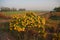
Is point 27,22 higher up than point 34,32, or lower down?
higher up

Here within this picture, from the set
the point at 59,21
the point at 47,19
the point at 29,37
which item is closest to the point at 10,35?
the point at 29,37

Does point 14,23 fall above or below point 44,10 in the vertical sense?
below

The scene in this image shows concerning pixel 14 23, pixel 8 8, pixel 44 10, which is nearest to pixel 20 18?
pixel 14 23

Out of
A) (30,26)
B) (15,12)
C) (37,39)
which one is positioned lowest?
(37,39)

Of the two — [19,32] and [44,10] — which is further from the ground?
[44,10]

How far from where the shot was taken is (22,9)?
6.15 feet

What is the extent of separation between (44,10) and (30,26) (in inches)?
12.3

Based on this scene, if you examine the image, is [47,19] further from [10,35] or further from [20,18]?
[10,35]

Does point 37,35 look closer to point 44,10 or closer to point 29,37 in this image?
point 29,37

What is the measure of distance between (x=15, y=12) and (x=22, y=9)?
0.36 feet

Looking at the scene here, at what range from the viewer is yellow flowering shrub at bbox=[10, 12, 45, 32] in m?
1.80

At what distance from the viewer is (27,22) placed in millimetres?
1807

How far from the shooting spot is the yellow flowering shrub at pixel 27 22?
5.90 feet

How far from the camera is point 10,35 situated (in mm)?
1823
